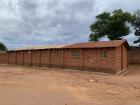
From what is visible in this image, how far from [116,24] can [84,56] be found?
15633 mm

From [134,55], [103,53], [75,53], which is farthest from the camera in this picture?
[134,55]

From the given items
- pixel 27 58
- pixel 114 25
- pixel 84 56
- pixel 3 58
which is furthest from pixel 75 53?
pixel 3 58

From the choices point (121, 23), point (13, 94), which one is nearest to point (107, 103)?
point (13, 94)

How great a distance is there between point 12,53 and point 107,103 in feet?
109

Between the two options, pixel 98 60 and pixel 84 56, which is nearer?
pixel 98 60

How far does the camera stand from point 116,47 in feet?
78.8

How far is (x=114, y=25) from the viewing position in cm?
4050

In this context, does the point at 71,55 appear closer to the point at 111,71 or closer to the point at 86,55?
the point at 86,55

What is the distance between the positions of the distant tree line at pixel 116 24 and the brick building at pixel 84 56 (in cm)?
1034

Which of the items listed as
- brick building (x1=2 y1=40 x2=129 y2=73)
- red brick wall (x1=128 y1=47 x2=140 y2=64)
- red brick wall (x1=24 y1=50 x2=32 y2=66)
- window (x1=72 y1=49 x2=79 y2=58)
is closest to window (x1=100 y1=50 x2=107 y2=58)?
brick building (x1=2 y1=40 x2=129 y2=73)

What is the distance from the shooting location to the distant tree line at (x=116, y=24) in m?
39.3

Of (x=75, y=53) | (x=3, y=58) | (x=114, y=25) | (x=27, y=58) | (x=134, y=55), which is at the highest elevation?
(x=114, y=25)

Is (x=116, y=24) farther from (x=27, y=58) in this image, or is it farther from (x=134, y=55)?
(x=27, y=58)

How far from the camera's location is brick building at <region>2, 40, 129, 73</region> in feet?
80.2
